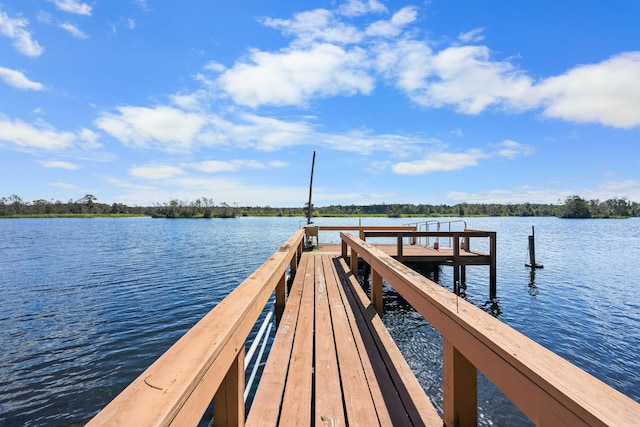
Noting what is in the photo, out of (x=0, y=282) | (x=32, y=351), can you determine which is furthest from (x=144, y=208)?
(x=32, y=351)

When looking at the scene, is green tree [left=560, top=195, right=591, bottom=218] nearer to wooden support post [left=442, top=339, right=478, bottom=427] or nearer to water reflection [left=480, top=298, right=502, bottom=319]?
water reflection [left=480, top=298, right=502, bottom=319]

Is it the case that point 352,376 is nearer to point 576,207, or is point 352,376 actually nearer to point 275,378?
point 275,378

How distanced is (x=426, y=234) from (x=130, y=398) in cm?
936

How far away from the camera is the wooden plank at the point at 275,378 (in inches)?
82.5

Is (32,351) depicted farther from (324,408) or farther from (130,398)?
(130,398)

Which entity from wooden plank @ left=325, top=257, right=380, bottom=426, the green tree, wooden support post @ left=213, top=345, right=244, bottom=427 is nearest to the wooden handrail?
wooden support post @ left=213, top=345, right=244, bottom=427

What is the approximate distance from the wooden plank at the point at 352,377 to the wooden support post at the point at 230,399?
774 millimetres

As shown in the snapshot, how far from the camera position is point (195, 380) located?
1122 millimetres

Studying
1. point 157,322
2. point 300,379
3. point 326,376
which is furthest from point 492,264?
point 157,322

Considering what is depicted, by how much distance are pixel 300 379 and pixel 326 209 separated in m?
115

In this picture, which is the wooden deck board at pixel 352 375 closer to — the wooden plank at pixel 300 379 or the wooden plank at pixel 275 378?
the wooden plank at pixel 300 379

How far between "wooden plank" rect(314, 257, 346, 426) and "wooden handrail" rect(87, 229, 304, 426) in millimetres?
652

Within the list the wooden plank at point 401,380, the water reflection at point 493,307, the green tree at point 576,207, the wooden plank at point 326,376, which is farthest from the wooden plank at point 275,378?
the green tree at point 576,207

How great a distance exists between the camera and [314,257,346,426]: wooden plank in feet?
6.88
